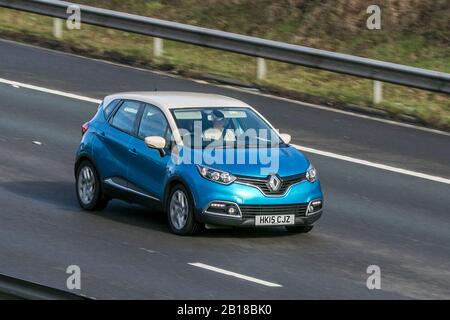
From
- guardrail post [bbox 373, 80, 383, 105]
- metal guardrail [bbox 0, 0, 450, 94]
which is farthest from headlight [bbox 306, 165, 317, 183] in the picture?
guardrail post [bbox 373, 80, 383, 105]

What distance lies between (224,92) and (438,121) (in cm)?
410

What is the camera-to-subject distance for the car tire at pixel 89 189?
16.4m

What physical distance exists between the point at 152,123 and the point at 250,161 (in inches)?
65.4

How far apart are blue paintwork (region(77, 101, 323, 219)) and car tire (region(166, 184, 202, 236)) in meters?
0.13

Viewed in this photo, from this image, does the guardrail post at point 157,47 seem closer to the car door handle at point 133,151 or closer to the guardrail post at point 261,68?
the guardrail post at point 261,68

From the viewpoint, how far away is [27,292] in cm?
935

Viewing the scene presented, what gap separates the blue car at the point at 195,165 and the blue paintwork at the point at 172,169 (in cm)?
1

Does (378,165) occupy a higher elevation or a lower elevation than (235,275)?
higher

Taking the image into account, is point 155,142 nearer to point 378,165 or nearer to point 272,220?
point 272,220

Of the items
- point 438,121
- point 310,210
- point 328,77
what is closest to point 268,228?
point 310,210
